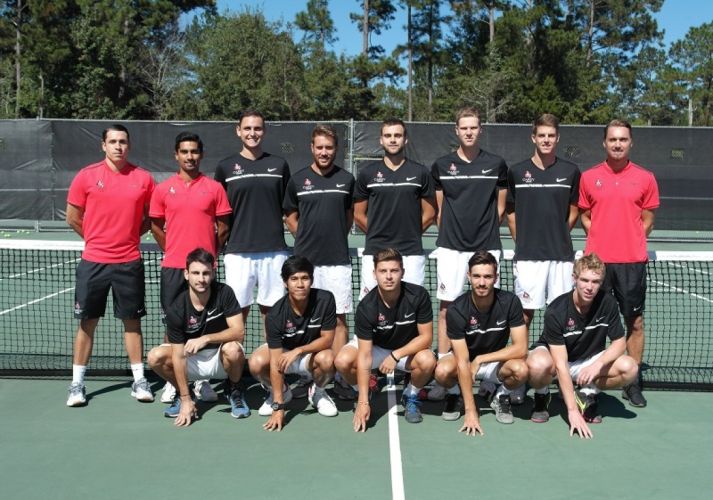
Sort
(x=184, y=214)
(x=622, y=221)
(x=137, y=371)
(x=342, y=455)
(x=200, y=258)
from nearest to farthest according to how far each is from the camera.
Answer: (x=342, y=455)
(x=200, y=258)
(x=184, y=214)
(x=622, y=221)
(x=137, y=371)

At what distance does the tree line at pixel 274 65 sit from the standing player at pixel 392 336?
2753 cm

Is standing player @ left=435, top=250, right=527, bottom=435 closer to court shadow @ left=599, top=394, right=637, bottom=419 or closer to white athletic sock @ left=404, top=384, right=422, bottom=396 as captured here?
white athletic sock @ left=404, top=384, right=422, bottom=396

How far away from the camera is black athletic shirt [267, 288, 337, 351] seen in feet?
15.1

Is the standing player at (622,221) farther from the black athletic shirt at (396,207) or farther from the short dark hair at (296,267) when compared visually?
the short dark hair at (296,267)

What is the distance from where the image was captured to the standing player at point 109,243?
4812 mm

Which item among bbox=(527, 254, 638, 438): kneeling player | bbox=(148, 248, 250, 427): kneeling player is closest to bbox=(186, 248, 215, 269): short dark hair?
bbox=(148, 248, 250, 427): kneeling player

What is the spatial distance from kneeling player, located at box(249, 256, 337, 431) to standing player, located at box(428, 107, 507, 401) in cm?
80

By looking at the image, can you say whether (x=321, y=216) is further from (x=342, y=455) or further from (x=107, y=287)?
(x=342, y=455)

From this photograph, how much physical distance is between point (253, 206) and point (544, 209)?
1.99 meters

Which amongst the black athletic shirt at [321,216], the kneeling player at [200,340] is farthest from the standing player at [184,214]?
the black athletic shirt at [321,216]

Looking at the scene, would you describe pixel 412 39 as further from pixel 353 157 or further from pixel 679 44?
pixel 353 157

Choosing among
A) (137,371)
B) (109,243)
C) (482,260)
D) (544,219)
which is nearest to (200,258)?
(109,243)

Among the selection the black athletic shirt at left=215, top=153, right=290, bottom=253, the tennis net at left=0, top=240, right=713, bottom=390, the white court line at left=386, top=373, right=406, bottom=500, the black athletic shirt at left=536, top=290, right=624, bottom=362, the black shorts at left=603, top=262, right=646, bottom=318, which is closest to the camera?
the white court line at left=386, top=373, right=406, bottom=500

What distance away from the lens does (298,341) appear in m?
4.67
